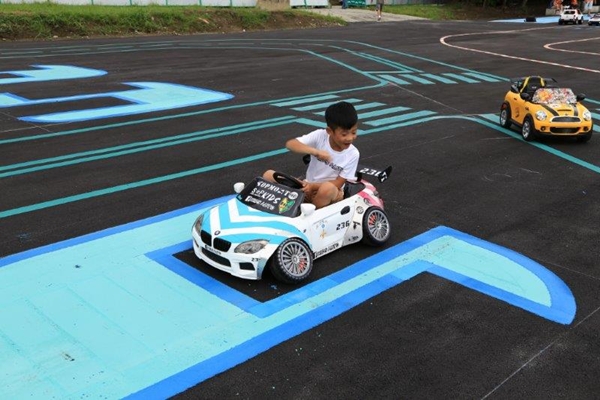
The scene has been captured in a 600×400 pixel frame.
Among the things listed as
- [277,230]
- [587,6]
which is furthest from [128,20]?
[587,6]

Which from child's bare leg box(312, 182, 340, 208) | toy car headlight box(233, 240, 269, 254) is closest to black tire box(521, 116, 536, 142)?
child's bare leg box(312, 182, 340, 208)

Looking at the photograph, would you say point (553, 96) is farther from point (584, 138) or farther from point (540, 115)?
point (584, 138)

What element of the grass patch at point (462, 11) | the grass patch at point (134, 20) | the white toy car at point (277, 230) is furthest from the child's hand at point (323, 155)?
the grass patch at point (462, 11)

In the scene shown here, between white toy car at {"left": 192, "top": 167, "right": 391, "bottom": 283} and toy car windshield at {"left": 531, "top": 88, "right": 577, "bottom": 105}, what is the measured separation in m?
7.97

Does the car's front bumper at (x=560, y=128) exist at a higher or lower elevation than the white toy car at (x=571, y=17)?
lower

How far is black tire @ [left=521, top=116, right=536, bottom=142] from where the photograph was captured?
13.3 m

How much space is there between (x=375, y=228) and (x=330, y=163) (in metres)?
1.12

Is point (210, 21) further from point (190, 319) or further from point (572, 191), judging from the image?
point (190, 319)

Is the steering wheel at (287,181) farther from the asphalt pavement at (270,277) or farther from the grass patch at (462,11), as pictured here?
the grass patch at (462,11)

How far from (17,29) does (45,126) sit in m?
20.1

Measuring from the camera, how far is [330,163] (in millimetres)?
7395

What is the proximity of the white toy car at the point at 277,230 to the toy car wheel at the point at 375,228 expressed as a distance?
13 millimetres

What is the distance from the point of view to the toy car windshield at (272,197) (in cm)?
692

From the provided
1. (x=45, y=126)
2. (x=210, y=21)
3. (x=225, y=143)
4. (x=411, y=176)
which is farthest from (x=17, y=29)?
(x=411, y=176)
